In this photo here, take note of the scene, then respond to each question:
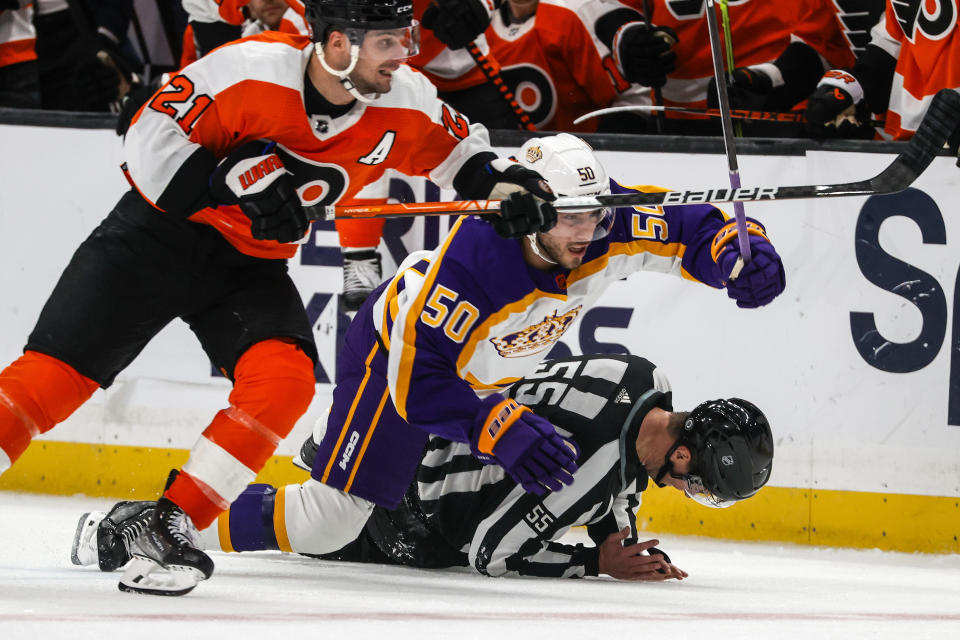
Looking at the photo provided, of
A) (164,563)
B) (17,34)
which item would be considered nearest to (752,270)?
(164,563)

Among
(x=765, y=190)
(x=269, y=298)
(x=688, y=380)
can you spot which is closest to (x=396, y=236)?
(x=688, y=380)

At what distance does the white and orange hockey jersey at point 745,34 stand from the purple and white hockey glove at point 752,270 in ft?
5.41

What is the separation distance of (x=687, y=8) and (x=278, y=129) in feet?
7.06

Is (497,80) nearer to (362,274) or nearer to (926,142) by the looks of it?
(362,274)

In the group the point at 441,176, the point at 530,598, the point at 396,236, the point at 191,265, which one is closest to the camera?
the point at 530,598

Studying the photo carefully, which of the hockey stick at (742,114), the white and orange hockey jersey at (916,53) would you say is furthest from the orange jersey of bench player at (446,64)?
the white and orange hockey jersey at (916,53)

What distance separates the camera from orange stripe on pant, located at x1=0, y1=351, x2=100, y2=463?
8.37 ft

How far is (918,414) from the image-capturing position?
3.74 meters

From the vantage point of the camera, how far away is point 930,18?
150 inches

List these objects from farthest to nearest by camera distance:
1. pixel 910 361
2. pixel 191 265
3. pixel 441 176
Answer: pixel 910 361 < pixel 441 176 < pixel 191 265

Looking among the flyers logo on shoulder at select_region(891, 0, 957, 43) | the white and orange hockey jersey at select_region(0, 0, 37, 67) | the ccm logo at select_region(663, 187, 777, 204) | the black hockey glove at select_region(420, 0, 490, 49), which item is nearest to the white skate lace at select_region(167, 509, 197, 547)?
the ccm logo at select_region(663, 187, 777, 204)

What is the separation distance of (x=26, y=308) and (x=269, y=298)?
1.72 m

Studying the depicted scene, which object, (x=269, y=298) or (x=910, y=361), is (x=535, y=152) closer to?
(x=269, y=298)

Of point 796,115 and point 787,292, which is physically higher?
point 796,115
